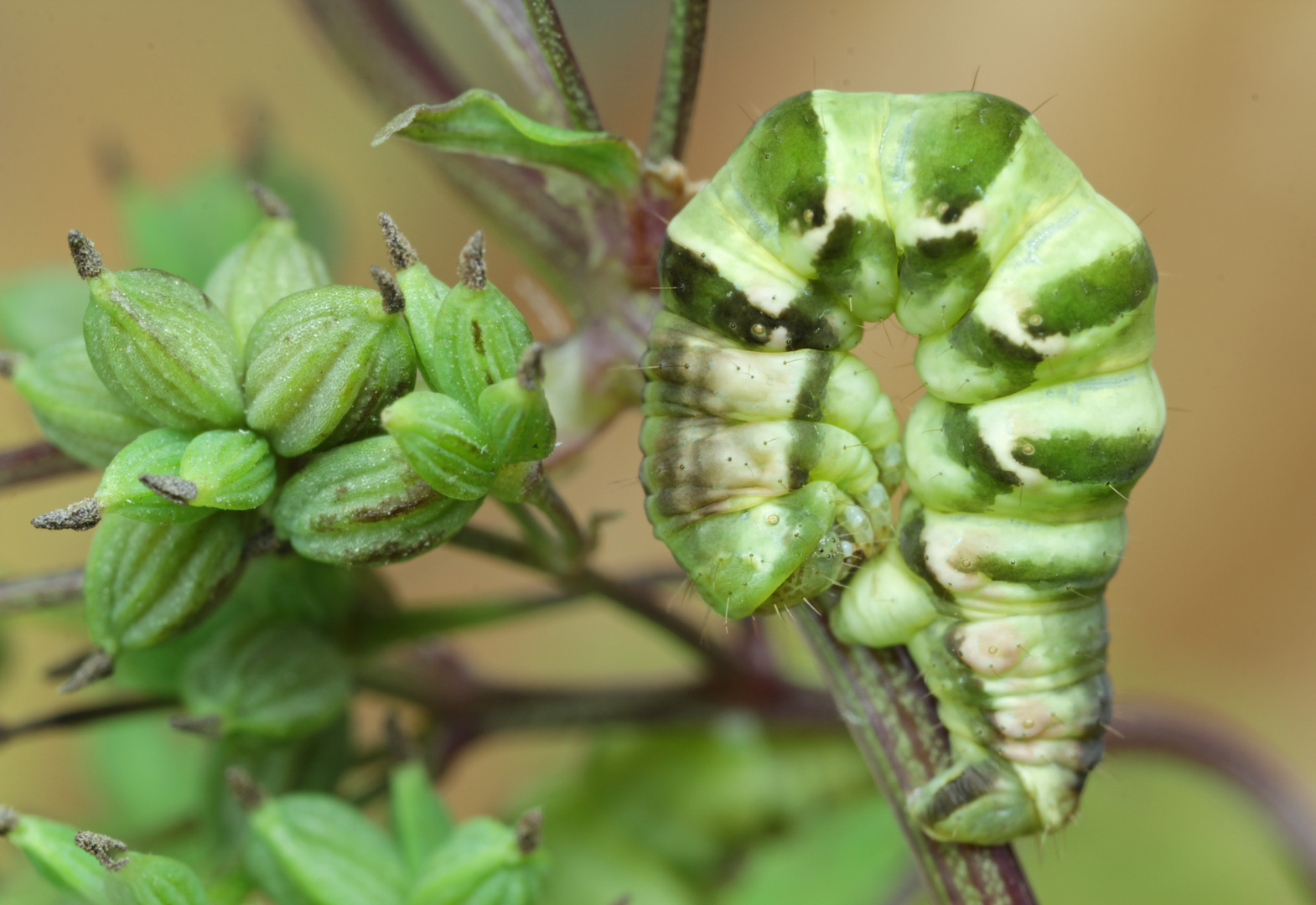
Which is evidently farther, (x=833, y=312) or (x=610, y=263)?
(x=610, y=263)

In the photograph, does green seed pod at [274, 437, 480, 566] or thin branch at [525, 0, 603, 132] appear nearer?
green seed pod at [274, 437, 480, 566]

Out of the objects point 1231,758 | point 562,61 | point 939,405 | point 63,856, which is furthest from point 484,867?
point 1231,758

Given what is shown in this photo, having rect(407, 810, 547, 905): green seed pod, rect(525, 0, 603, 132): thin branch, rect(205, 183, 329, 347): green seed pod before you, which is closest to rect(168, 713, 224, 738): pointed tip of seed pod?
rect(407, 810, 547, 905): green seed pod

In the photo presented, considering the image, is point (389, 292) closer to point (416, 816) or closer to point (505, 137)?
point (505, 137)

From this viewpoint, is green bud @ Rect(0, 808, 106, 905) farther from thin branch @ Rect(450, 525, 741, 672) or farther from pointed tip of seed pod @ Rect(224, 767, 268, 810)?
thin branch @ Rect(450, 525, 741, 672)

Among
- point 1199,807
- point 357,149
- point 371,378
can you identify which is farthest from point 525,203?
point 1199,807

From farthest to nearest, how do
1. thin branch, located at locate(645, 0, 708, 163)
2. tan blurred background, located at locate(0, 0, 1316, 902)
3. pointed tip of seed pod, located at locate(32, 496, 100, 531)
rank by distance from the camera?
tan blurred background, located at locate(0, 0, 1316, 902), thin branch, located at locate(645, 0, 708, 163), pointed tip of seed pod, located at locate(32, 496, 100, 531)

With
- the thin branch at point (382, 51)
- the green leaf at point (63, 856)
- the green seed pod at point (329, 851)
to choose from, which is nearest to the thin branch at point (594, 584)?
the green seed pod at point (329, 851)

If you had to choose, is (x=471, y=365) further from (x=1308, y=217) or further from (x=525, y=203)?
(x=1308, y=217)
